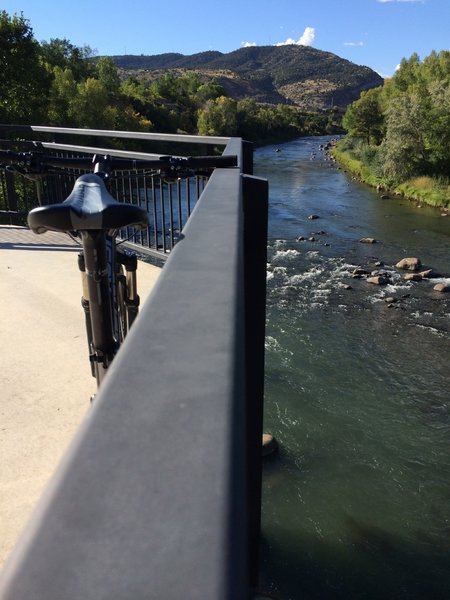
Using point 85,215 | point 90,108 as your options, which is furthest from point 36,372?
point 90,108

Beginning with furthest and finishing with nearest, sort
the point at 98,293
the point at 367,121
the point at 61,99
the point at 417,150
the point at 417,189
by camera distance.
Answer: the point at 367,121
the point at 61,99
the point at 417,150
the point at 417,189
the point at 98,293

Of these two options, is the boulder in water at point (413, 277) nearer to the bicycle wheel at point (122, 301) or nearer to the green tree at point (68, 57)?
the bicycle wheel at point (122, 301)

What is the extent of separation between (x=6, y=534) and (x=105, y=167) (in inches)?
67.0

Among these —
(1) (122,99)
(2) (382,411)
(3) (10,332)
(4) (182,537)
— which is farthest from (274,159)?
(4) (182,537)

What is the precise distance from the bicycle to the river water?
5557 mm

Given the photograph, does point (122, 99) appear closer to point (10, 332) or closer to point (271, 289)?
point (271, 289)

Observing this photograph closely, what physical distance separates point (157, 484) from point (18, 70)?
3169 cm

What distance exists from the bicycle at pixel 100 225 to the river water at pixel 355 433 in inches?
219

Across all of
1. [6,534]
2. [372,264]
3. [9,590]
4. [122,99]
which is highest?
[122,99]

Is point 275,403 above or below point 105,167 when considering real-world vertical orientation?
below

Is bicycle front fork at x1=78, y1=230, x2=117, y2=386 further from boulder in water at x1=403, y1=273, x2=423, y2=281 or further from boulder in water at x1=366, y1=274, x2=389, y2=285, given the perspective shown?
boulder in water at x1=403, y1=273, x2=423, y2=281

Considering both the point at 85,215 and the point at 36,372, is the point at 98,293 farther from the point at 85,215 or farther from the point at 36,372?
the point at 36,372

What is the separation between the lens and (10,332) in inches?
158

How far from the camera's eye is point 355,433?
30.9 feet
